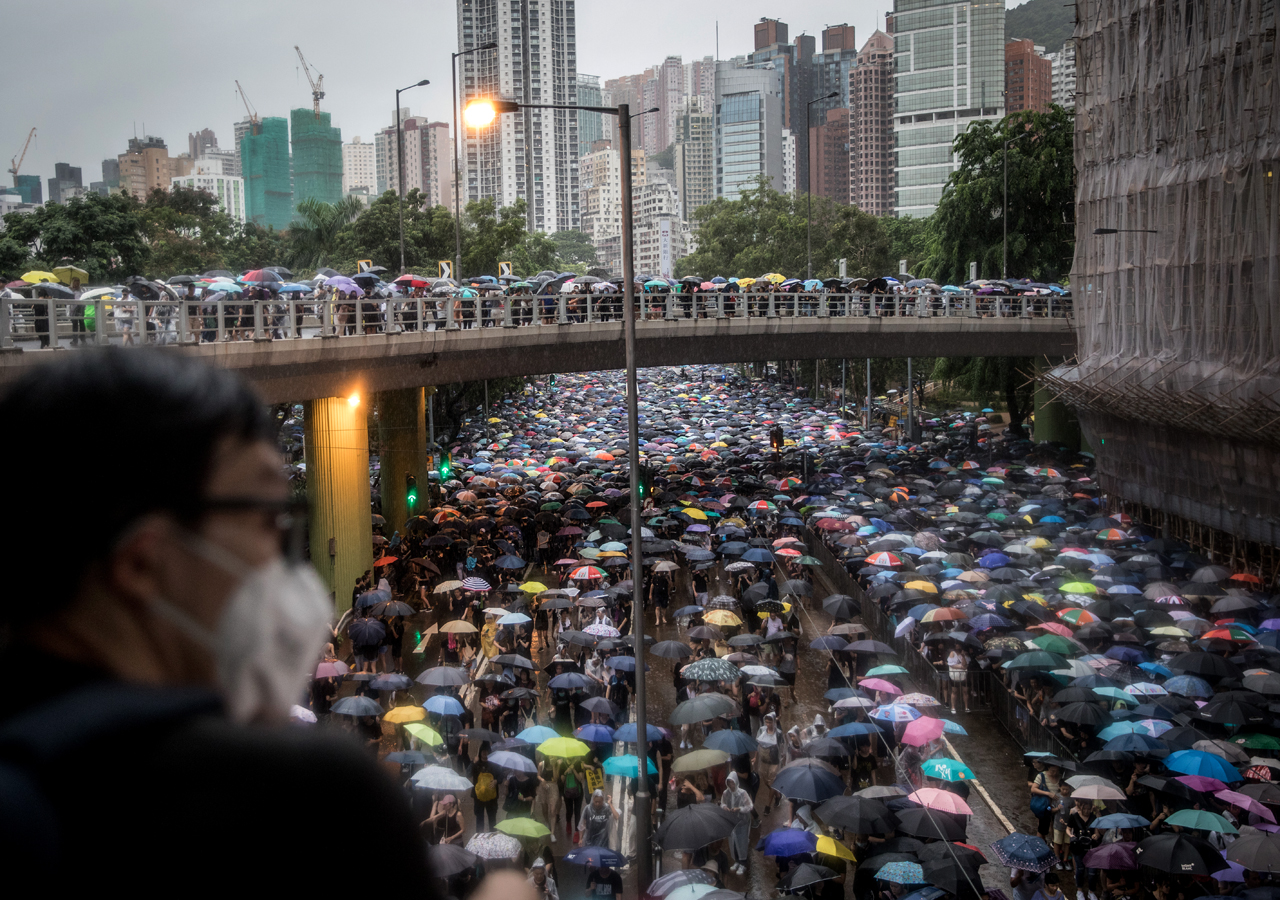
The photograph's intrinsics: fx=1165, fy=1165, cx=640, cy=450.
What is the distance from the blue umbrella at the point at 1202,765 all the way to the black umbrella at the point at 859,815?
360 centimetres

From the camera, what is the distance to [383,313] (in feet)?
92.1

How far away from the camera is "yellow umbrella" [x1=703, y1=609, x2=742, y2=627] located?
20700mm

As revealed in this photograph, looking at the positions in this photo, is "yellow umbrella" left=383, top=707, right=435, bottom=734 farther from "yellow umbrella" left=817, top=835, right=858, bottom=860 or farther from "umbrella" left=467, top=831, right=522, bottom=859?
"yellow umbrella" left=817, top=835, right=858, bottom=860

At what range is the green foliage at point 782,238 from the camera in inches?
3570

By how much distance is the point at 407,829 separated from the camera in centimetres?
118

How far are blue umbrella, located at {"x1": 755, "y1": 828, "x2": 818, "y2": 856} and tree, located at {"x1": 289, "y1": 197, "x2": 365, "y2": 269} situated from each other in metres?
60.0

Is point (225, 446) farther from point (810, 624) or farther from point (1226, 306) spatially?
point (1226, 306)

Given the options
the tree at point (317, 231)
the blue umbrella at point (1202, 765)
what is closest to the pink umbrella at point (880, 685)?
the blue umbrella at point (1202, 765)

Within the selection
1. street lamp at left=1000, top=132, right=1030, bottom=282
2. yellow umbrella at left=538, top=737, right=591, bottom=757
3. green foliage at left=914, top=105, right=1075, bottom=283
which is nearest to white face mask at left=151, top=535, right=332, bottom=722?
yellow umbrella at left=538, top=737, right=591, bottom=757

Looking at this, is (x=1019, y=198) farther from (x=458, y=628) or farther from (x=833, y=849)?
(x=833, y=849)

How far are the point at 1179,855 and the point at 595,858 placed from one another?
18.3 feet

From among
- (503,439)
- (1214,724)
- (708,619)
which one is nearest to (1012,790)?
(1214,724)

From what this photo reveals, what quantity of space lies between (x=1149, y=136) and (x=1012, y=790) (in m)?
23.2

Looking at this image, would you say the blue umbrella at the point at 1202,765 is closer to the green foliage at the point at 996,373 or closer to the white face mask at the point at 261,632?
the white face mask at the point at 261,632
